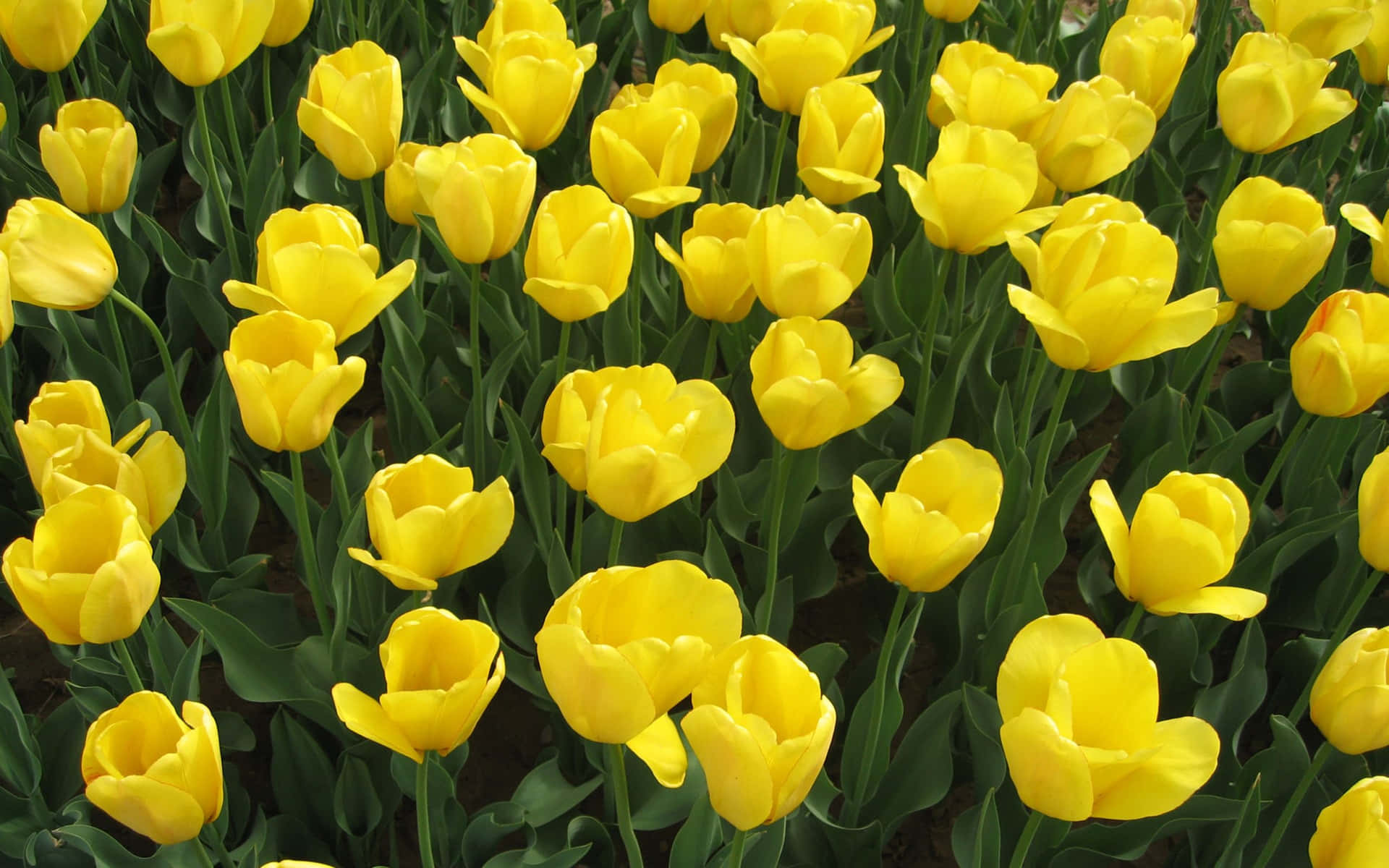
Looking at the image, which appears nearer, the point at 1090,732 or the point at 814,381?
the point at 1090,732

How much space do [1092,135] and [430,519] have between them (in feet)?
3.66

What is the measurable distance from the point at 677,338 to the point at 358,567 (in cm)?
55

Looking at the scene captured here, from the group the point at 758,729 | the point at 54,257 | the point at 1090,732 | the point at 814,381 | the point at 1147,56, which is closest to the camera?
the point at 758,729

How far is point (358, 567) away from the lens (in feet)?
5.21

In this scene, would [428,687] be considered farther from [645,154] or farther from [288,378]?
[645,154]

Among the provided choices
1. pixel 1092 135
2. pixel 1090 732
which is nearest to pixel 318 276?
pixel 1090 732

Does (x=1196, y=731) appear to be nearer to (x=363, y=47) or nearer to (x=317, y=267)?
(x=317, y=267)

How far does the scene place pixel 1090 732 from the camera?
103cm

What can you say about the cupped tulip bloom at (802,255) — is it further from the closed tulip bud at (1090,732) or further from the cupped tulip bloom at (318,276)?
the closed tulip bud at (1090,732)

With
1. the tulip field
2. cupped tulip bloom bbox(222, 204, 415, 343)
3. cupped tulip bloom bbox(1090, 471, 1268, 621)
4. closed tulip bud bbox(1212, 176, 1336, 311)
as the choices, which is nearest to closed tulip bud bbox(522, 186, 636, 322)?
the tulip field

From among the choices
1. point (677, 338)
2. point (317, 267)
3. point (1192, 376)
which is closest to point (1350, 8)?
point (1192, 376)

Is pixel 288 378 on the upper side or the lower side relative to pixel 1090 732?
upper

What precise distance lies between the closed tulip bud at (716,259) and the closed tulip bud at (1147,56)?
80 centimetres

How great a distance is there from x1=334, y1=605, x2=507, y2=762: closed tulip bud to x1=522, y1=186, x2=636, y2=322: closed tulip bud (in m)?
0.52
